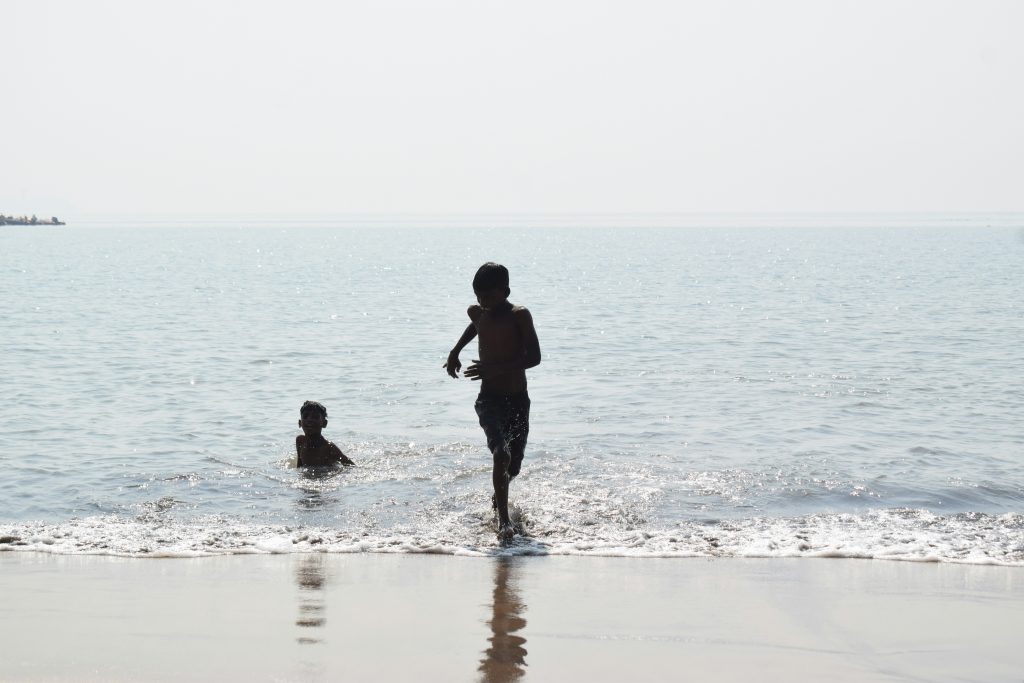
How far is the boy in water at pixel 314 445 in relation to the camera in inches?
389

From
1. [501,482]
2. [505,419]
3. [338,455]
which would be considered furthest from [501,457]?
[338,455]

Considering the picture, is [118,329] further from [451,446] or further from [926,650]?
[926,650]

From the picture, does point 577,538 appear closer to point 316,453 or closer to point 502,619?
point 502,619

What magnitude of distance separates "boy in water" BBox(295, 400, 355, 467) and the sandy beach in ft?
10.4

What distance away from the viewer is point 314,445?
32.4ft

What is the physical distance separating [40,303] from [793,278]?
34.7 m

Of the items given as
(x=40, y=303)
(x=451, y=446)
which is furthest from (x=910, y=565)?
(x=40, y=303)

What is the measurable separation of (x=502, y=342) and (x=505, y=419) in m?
0.54

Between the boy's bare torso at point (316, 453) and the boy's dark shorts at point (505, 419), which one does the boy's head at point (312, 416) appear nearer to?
the boy's bare torso at point (316, 453)

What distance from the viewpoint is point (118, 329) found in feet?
86.2

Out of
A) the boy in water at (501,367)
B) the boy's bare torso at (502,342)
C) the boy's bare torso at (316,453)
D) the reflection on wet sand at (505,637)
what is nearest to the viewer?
the reflection on wet sand at (505,637)

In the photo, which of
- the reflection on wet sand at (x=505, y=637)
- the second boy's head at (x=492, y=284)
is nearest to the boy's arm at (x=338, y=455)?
the second boy's head at (x=492, y=284)

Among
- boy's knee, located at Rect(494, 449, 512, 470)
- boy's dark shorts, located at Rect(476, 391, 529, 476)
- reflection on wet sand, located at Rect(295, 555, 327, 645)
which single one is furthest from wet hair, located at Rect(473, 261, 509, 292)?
reflection on wet sand, located at Rect(295, 555, 327, 645)

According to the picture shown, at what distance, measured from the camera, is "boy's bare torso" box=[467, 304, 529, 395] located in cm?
739
